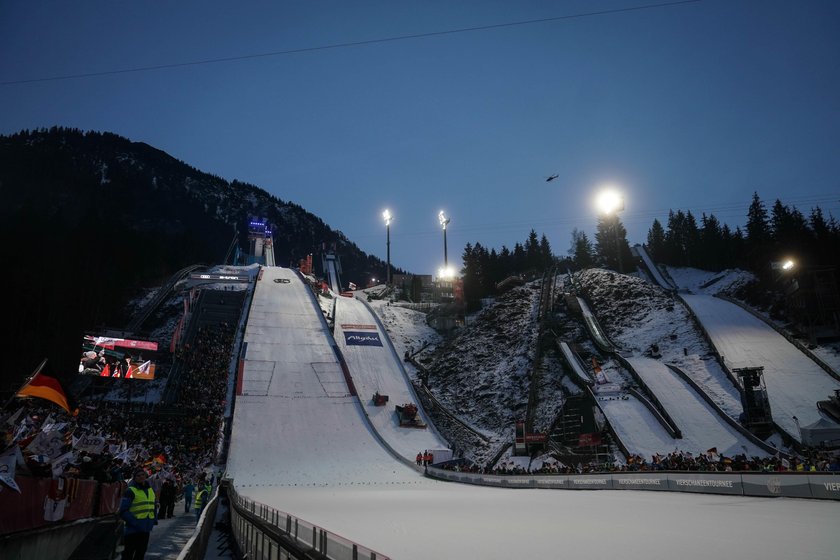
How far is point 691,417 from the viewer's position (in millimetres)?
31625

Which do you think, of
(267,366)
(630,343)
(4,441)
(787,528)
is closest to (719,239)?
(630,343)

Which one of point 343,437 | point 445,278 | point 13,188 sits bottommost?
point 343,437

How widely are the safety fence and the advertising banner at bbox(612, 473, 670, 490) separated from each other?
1489cm

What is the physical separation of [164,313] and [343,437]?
28.9m

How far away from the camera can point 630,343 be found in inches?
1805

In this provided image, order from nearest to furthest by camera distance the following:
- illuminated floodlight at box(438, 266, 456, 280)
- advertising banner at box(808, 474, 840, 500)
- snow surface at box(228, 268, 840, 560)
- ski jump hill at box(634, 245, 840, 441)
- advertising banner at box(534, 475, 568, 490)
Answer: snow surface at box(228, 268, 840, 560), advertising banner at box(808, 474, 840, 500), advertising banner at box(534, 475, 568, 490), ski jump hill at box(634, 245, 840, 441), illuminated floodlight at box(438, 266, 456, 280)

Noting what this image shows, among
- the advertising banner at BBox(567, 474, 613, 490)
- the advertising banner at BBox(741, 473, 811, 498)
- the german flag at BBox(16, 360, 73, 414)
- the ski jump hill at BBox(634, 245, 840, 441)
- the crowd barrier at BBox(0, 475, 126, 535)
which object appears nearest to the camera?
the crowd barrier at BBox(0, 475, 126, 535)

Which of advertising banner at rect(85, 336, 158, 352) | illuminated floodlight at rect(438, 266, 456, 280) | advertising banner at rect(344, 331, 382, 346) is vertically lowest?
advertising banner at rect(85, 336, 158, 352)

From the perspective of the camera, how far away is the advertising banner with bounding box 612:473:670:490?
18422 mm

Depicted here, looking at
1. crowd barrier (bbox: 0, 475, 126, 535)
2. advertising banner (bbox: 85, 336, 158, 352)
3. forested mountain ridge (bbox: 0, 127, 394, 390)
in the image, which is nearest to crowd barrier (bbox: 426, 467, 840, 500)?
crowd barrier (bbox: 0, 475, 126, 535)

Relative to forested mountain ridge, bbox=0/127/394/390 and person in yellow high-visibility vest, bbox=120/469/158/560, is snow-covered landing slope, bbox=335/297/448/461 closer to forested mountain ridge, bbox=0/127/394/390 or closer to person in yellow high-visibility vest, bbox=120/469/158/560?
forested mountain ridge, bbox=0/127/394/390

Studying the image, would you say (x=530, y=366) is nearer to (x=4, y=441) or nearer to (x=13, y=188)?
(x=4, y=441)

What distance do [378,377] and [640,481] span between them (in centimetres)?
3163

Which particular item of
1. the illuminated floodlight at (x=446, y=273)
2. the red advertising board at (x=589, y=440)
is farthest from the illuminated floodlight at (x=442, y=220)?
the red advertising board at (x=589, y=440)
